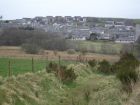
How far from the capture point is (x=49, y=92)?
20969 millimetres

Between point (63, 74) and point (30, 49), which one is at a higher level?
point (63, 74)

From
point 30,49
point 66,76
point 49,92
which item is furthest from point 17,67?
point 30,49

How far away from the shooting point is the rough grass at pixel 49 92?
17.2 m

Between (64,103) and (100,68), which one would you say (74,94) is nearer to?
(64,103)

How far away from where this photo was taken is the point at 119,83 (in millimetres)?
23266

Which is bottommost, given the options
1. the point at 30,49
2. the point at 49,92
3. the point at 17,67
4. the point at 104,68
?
the point at 30,49

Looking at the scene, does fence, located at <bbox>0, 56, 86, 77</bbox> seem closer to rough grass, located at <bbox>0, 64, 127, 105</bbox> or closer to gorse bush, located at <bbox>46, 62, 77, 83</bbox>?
gorse bush, located at <bbox>46, 62, 77, 83</bbox>

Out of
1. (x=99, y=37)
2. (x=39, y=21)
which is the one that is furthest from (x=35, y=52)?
(x=39, y=21)

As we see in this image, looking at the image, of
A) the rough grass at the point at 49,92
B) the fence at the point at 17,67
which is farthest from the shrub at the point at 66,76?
the fence at the point at 17,67

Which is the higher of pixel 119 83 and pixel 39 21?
pixel 119 83

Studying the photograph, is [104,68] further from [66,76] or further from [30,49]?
[30,49]

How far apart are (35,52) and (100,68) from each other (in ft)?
84.4

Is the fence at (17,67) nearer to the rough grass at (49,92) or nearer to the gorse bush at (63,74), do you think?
the gorse bush at (63,74)

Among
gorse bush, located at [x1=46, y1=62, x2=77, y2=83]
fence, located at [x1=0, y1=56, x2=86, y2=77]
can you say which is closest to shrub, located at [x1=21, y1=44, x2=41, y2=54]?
fence, located at [x1=0, y1=56, x2=86, y2=77]
